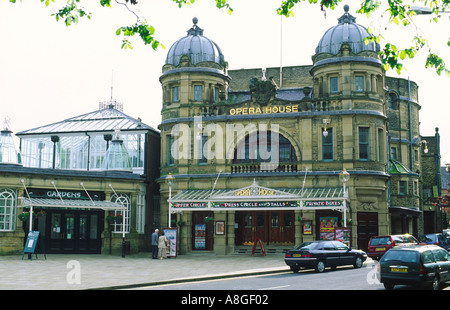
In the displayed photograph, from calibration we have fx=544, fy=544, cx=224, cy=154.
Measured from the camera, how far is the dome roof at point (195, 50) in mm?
37906

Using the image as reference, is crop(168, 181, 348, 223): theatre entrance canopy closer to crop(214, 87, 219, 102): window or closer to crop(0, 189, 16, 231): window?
crop(214, 87, 219, 102): window

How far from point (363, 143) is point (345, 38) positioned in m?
7.06

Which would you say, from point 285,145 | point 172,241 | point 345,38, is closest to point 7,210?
point 172,241

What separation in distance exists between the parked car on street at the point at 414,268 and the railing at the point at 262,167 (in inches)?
701

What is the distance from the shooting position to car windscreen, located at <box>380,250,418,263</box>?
53.7 ft

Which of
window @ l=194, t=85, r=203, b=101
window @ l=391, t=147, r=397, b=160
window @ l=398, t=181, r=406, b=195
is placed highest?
window @ l=194, t=85, r=203, b=101

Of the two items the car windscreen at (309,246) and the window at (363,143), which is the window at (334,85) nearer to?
the window at (363,143)

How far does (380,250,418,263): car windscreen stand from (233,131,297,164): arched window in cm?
1845

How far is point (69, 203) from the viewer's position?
32594mm

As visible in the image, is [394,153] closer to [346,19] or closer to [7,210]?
[346,19]

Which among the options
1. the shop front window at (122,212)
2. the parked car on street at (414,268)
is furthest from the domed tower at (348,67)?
the parked car on street at (414,268)

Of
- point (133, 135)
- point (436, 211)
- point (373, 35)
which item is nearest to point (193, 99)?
point (133, 135)

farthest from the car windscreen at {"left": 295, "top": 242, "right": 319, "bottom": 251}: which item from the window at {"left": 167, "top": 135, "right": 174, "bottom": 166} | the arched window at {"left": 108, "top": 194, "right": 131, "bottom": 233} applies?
the window at {"left": 167, "top": 135, "right": 174, "bottom": 166}
